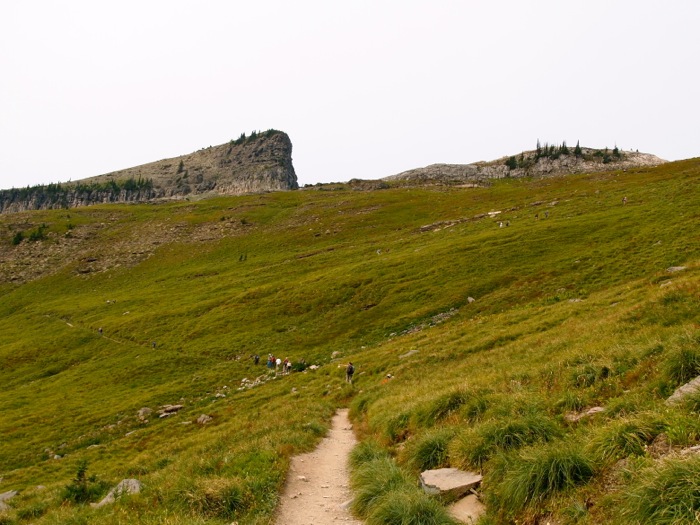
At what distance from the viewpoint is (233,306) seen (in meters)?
63.7

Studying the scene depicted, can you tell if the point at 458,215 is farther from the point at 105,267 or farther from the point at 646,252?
the point at 105,267

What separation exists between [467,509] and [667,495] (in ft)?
14.5

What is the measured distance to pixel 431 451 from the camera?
42.7 feet

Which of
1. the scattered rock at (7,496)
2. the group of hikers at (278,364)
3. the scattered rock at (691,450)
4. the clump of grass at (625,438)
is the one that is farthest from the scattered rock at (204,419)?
the scattered rock at (691,450)

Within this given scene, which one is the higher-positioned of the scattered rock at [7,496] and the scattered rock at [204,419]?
the scattered rock at [7,496]

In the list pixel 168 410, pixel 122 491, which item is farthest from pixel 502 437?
pixel 168 410

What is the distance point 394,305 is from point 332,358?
12.2 meters

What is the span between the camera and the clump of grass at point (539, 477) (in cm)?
864

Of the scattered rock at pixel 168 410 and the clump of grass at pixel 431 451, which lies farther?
the scattered rock at pixel 168 410

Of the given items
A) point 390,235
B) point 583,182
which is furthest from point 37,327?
point 583,182

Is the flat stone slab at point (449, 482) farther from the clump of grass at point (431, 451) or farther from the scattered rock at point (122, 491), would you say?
the scattered rock at point (122, 491)

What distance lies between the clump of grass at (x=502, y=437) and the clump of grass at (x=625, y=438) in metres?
1.89

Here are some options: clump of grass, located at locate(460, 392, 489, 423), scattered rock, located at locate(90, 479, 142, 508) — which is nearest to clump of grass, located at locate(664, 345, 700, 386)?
clump of grass, located at locate(460, 392, 489, 423)

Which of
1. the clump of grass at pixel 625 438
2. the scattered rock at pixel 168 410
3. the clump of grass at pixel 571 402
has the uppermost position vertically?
the clump of grass at pixel 625 438
